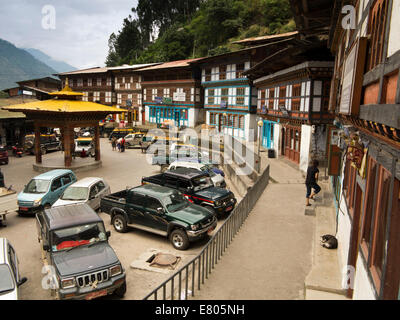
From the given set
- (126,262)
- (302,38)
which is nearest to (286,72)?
(302,38)

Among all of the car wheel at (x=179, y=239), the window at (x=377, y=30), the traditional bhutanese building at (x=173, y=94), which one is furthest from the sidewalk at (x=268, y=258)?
the traditional bhutanese building at (x=173, y=94)

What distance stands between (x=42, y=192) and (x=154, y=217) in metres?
7.12

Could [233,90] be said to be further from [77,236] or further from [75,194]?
[77,236]

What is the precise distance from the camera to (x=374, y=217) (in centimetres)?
504

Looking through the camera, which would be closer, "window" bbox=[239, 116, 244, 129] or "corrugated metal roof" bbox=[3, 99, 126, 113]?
"corrugated metal roof" bbox=[3, 99, 126, 113]

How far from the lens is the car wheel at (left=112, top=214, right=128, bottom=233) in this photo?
13147 millimetres

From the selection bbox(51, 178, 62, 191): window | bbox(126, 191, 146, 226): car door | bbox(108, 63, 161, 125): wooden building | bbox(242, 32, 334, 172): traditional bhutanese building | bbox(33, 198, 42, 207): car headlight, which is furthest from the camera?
bbox(108, 63, 161, 125): wooden building

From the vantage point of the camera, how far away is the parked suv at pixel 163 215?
11500 mm

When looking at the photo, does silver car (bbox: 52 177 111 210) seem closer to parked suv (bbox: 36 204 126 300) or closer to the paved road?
the paved road

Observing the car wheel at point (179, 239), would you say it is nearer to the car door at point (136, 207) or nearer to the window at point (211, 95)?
the car door at point (136, 207)

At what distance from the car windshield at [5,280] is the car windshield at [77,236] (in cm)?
139

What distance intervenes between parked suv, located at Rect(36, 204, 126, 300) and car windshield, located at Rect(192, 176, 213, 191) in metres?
6.17
